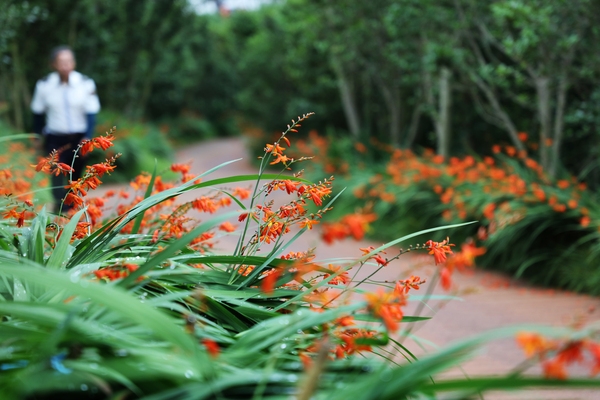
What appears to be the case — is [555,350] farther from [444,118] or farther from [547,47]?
[444,118]

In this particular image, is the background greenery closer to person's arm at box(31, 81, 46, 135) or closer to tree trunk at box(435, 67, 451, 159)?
tree trunk at box(435, 67, 451, 159)

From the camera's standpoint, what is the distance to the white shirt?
5.88m

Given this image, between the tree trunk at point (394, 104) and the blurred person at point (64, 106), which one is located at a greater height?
the blurred person at point (64, 106)

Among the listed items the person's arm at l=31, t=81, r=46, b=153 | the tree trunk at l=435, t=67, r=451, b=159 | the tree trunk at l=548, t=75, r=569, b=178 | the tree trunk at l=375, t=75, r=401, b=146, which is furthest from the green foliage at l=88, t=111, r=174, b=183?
the tree trunk at l=548, t=75, r=569, b=178

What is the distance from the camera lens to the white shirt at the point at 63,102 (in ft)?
19.3

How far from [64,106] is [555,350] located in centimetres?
550

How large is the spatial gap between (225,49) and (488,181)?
2297cm

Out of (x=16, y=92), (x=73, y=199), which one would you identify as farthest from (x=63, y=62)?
(x=16, y=92)

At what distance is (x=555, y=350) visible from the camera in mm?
1238

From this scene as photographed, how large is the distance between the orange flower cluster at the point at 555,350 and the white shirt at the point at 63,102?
5.45 m

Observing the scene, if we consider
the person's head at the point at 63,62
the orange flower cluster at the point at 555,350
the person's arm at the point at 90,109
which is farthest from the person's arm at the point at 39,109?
the orange flower cluster at the point at 555,350

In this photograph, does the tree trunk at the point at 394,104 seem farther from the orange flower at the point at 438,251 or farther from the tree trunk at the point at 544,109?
the orange flower at the point at 438,251

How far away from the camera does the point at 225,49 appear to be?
92.4 feet

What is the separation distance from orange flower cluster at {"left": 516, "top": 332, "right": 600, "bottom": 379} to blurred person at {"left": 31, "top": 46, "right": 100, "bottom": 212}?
5275mm
